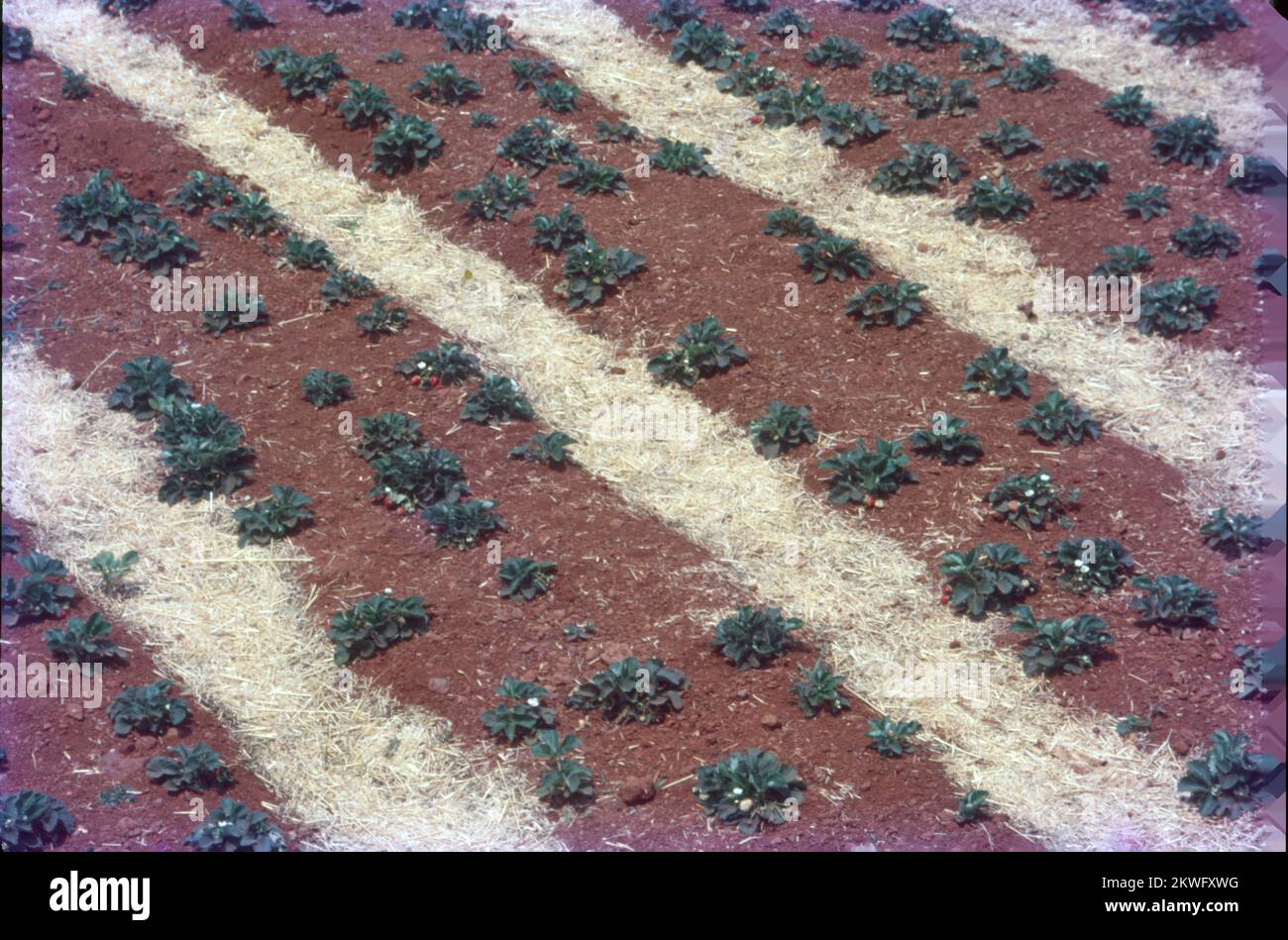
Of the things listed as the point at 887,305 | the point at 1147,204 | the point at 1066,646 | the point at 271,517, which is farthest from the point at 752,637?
the point at 1147,204

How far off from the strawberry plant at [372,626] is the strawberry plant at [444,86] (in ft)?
20.4

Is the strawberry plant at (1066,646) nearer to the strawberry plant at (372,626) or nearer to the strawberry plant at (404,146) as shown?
the strawberry plant at (372,626)

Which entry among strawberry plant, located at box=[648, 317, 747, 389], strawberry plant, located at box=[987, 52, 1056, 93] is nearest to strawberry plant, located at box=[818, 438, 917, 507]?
strawberry plant, located at box=[648, 317, 747, 389]

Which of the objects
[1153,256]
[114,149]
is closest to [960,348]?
[1153,256]

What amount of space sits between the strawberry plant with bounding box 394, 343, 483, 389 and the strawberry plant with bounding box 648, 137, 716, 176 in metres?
2.94

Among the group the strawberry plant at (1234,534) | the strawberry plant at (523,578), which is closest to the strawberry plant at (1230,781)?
the strawberry plant at (1234,534)

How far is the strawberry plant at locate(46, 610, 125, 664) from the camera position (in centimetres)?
682

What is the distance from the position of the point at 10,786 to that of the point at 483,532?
2.83 m

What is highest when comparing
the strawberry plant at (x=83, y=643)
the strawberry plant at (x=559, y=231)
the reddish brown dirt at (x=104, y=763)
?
the strawberry plant at (x=559, y=231)

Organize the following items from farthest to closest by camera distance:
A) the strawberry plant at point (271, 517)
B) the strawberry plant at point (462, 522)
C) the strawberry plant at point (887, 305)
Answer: the strawberry plant at point (887, 305)
the strawberry plant at point (271, 517)
the strawberry plant at point (462, 522)

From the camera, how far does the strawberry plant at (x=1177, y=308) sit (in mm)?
9367

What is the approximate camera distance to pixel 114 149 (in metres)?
10.9

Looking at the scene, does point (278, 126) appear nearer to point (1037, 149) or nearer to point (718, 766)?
point (1037, 149)

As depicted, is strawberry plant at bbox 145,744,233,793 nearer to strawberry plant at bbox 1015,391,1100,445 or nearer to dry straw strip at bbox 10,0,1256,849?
dry straw strip at bbox 10,0,1256,849
